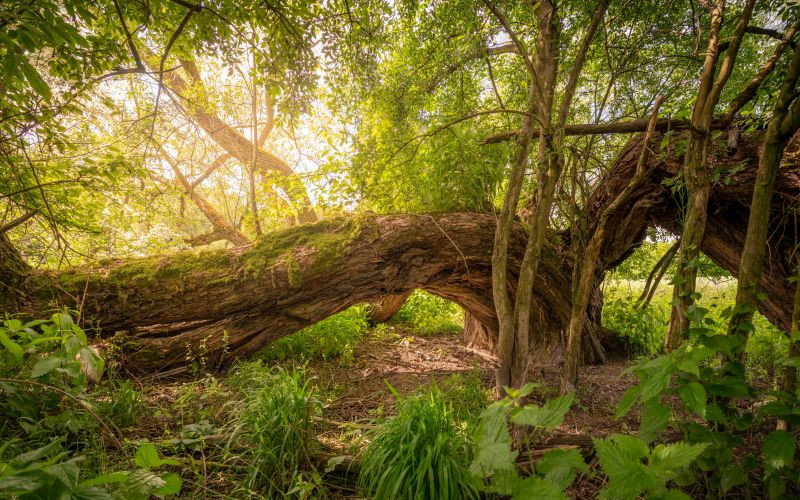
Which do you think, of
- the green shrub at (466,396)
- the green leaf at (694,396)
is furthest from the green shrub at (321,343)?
the green leaf at (694,396)

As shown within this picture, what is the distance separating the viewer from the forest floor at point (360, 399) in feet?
6.84

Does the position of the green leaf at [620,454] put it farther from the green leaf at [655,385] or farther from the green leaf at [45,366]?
the green leaf at [45,366]

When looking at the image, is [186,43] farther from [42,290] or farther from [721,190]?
[721,190]

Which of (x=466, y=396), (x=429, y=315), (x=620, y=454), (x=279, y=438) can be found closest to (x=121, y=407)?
(x=279, y=438)

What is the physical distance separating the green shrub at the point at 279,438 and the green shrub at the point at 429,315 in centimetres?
402

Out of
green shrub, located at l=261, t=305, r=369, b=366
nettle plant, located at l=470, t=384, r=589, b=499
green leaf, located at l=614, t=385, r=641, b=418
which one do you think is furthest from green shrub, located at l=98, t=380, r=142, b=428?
green leaf, located at l=614, t=385, r=641, b=418

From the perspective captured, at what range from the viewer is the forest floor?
6.84 feet

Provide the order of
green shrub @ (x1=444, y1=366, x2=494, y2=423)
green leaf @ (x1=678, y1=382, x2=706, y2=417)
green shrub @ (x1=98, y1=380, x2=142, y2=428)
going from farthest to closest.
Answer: green shrub @ (x1=444, y1=366, x2=494, y2=423), green shrub @ (x1=98, y1=380, x2=142, y2=428), green leaf @ (x1=678, y1=382, x2=706, y2=417)

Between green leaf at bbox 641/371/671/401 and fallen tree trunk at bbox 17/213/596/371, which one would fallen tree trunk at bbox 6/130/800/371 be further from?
green leaf at bbox 641/371/671/401

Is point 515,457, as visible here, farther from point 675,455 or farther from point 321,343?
point 321,343

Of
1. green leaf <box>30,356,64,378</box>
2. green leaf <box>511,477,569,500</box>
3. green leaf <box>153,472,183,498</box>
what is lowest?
green leaf <box>153,472,183,498</box>

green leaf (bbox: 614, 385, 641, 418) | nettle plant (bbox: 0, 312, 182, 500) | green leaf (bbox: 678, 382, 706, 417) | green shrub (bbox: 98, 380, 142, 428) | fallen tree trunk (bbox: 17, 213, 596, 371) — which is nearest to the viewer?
green leaf (bbox: 678, 382, 706, 417)

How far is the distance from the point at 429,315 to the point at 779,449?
5511 millimetres

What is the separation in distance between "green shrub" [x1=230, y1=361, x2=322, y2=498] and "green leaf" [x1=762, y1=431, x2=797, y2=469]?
6.90 ft
